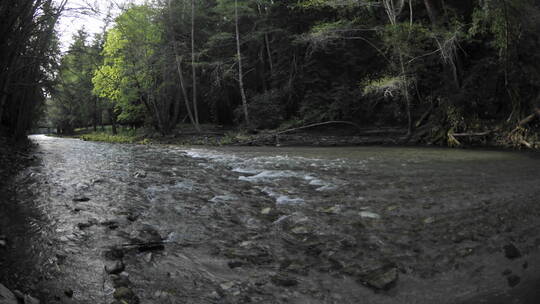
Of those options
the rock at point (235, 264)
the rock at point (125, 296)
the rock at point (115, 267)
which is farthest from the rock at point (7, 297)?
the rock at point (235, 264)

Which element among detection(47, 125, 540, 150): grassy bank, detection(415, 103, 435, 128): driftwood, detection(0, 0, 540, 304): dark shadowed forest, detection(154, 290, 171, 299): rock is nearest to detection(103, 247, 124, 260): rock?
detection(0, 0, 540, 304): dark shadowed forest

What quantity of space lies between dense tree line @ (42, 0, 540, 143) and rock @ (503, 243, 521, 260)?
31.0 feet

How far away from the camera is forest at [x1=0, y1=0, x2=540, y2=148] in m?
11.1

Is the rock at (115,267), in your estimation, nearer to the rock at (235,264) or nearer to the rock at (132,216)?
the rock at (235,264)

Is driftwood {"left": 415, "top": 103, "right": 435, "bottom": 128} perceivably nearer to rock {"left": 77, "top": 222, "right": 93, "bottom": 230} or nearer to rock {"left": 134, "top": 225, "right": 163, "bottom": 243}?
rock {"left": 134, "top": 225, "right": 163, "bottom": 243}

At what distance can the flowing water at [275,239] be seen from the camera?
211 centimetres


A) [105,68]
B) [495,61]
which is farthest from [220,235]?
[105,68]

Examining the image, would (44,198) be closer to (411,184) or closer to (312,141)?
(411,184)

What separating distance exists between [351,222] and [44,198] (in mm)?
4146

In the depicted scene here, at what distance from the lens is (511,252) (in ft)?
8.48

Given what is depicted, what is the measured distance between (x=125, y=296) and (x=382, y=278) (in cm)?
181

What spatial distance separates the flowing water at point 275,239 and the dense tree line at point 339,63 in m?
6.01

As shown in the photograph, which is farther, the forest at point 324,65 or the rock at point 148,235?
the forest at point 324,65

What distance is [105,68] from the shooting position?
2495cm
